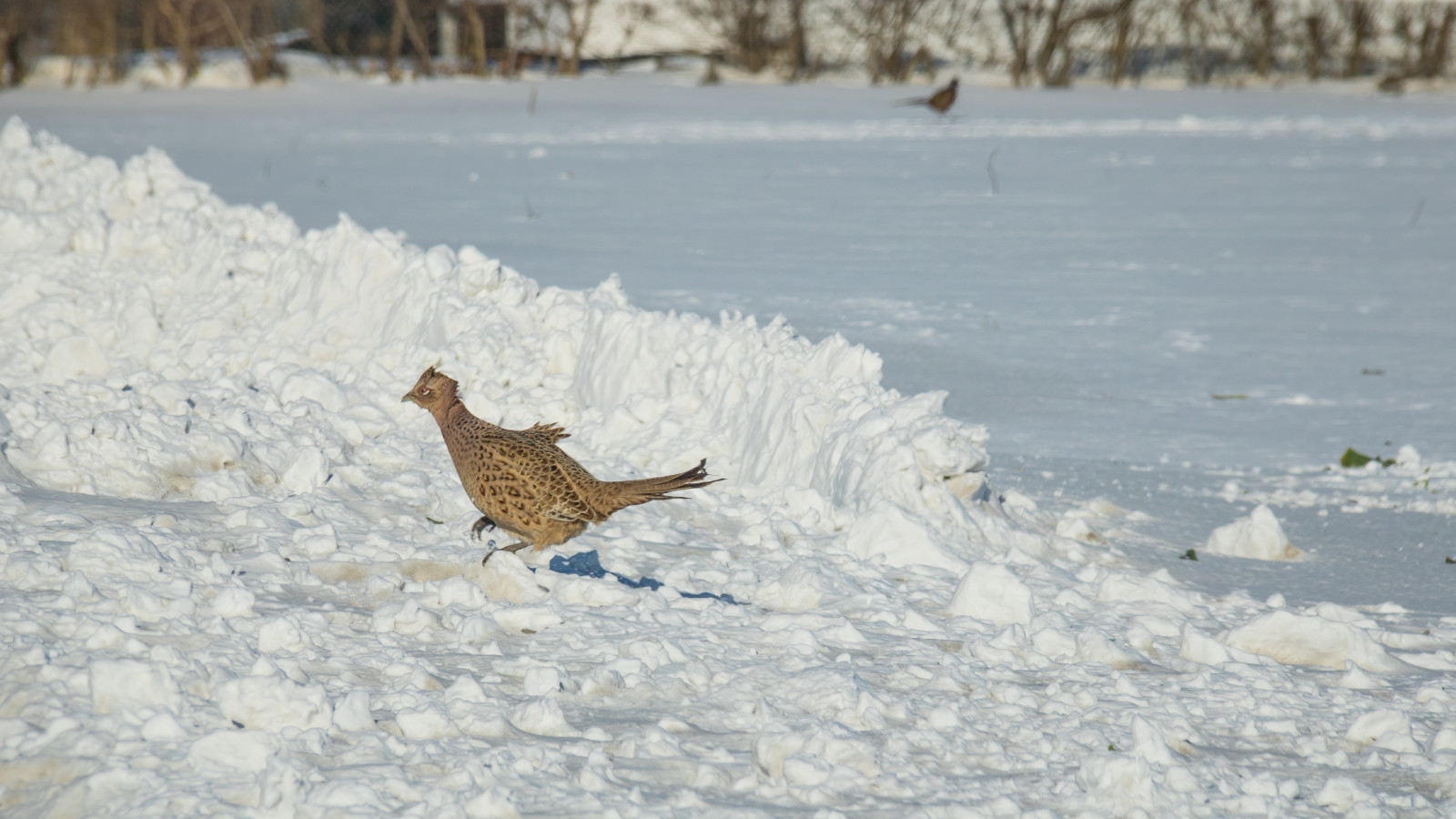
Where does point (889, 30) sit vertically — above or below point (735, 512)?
above

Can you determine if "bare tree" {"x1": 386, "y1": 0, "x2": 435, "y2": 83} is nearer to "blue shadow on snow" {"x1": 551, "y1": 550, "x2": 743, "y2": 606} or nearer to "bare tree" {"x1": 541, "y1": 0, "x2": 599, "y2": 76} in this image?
"bare tree" {"x1": 541, "y1": 0, "x2": 599, "y2": 76}

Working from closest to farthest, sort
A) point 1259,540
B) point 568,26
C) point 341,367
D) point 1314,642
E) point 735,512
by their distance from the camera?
1. point 1314,642
2. point 1259,540
3. point 735,512
4. point 341,367
5. point 568,26

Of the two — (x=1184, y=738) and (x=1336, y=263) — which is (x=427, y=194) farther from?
(x=1184, y=738)

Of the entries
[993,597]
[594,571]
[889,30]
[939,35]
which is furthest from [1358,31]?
[594,571]

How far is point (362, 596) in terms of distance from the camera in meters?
3.93

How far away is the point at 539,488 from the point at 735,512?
1427mm

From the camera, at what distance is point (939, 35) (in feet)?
81.6

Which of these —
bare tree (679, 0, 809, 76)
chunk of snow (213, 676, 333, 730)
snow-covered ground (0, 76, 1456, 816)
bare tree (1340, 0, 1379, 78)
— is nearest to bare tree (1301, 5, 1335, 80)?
bare tree (1340, 0, 1379, 78)

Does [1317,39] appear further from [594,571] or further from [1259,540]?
[594,571]

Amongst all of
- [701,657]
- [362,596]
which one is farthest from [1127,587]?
[362,596]

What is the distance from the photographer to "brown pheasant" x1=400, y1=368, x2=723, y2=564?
3.87 m

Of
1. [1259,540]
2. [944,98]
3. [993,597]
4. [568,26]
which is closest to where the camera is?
[993,597]

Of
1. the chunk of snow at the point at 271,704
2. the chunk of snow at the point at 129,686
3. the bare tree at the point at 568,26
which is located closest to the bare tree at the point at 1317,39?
the bare tree at the point at 568,26

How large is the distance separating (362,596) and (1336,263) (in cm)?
854
